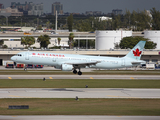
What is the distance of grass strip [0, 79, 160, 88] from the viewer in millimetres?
70125

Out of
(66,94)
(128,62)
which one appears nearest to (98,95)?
(66,94)

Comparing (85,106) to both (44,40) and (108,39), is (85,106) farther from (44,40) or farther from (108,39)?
(44,40)

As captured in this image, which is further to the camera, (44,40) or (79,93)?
(44,40)

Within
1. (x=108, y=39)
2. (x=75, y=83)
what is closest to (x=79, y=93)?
(x=75, y=83)

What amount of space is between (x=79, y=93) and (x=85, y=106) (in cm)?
1241

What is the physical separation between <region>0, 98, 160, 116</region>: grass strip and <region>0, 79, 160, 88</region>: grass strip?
16.5 meters

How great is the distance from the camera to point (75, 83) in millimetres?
74312

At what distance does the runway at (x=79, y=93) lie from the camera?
57.7m

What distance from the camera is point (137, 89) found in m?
67.1

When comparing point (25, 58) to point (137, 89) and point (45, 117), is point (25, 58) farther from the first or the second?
point (137, 89)

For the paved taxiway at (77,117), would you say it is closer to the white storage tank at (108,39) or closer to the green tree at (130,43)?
the green tree at (130,43)

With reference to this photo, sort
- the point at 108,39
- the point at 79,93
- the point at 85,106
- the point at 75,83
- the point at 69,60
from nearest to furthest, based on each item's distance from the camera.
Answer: the point at 85,106 → the point at 69,60 → the point at 79,93 → the point at 75,83 → the point at 108,39

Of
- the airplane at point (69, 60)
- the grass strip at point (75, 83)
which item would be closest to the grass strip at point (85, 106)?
the airplane at point (69, 60)

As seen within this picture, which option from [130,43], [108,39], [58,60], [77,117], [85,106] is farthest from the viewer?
[108,39]
